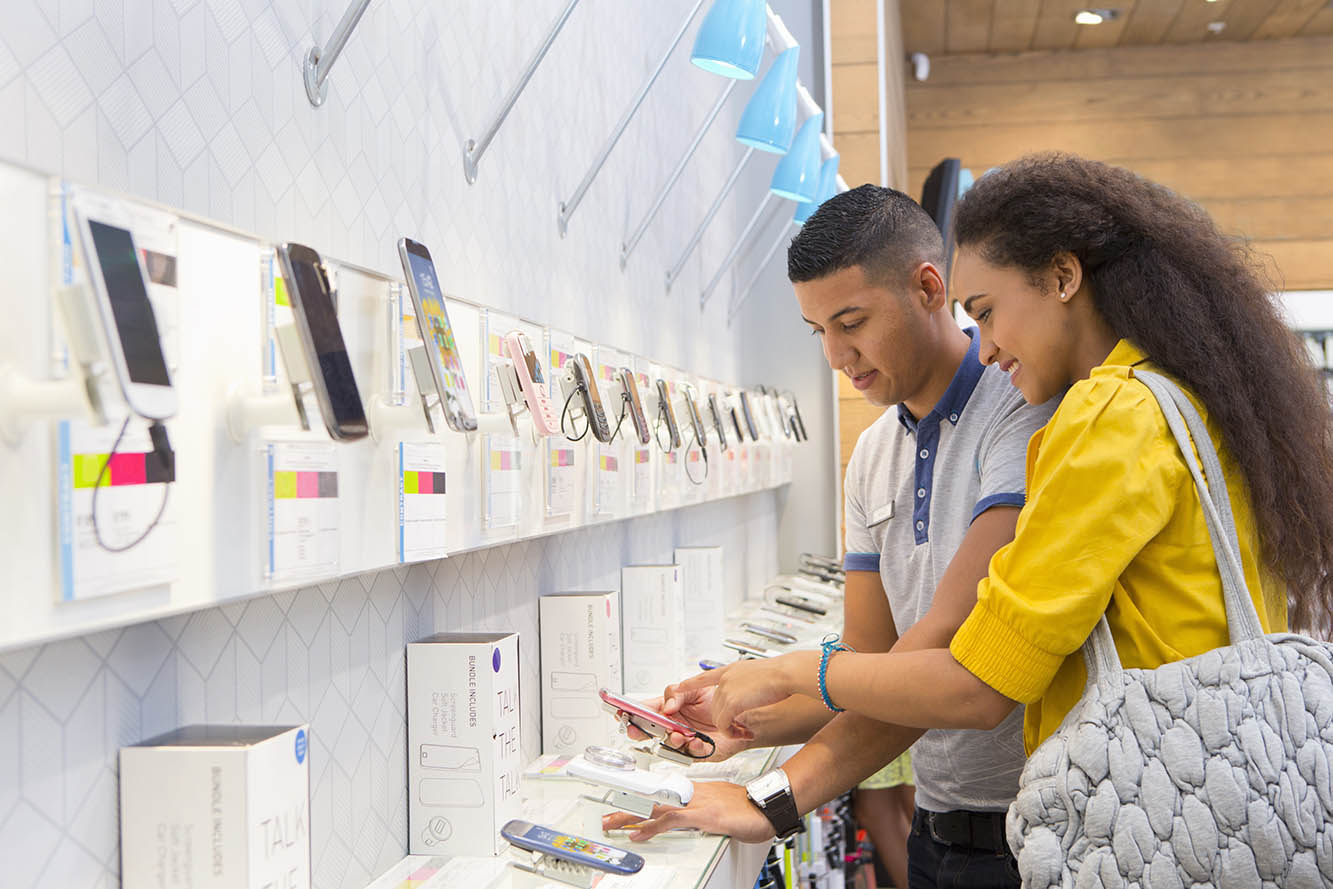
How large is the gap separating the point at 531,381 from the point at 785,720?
2.40 ft

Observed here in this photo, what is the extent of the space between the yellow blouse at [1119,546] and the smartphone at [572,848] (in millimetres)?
607

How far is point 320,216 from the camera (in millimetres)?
1521

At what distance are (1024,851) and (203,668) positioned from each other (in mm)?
909

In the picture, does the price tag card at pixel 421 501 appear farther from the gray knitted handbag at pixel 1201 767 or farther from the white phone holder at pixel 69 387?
the gray knitted handbag at pixel 1201 767

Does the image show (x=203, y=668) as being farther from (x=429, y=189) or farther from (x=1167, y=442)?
(x=1167, y=442)

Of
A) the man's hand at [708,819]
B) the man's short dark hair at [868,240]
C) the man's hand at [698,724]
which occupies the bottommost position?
the man's hand at [708,819]

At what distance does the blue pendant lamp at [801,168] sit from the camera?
10.4ft

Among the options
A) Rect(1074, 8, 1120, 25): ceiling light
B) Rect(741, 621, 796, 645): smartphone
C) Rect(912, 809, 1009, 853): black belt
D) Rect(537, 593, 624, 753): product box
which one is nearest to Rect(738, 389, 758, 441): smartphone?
Rect(741, 621, 796, 645): smartphone

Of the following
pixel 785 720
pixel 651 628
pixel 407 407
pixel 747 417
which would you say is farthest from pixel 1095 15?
pixel 407 407

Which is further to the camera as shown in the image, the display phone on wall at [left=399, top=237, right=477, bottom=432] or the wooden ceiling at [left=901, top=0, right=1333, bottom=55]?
the wooden ceiling at [left=901, top=0, right=1333, bottom=55]

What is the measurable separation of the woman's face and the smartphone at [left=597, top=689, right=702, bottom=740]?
0.82m

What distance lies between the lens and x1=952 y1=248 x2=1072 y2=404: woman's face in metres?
1.39

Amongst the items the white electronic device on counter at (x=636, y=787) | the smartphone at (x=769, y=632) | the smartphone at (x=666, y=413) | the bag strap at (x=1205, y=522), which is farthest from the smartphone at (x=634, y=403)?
the smartphone at (x=769, y=632)

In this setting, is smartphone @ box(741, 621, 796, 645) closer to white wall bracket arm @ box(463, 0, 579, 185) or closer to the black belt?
the black belt
